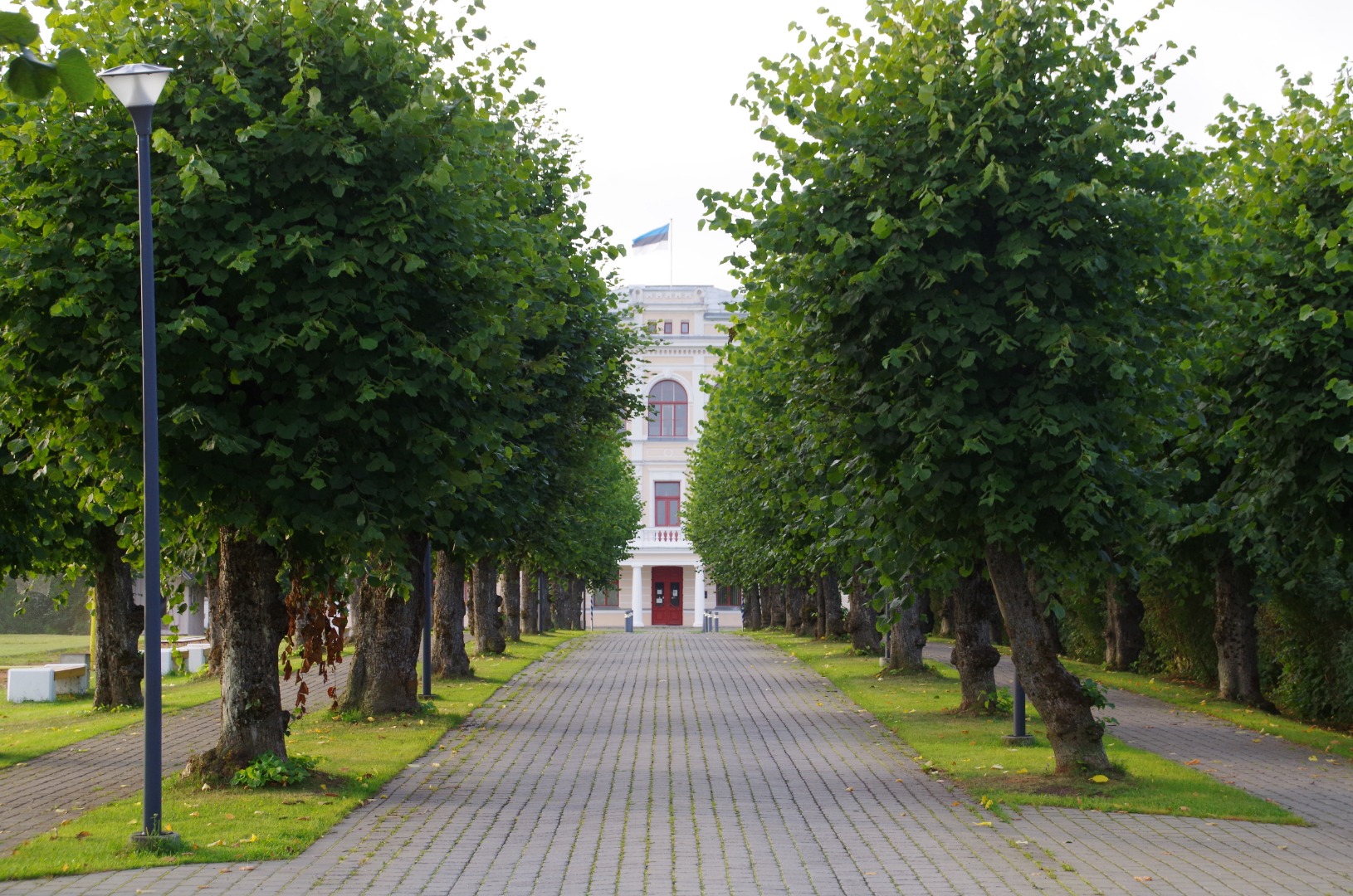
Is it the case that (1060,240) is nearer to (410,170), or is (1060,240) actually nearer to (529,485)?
(410,170)

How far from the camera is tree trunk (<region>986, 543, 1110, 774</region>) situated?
12.5 metres

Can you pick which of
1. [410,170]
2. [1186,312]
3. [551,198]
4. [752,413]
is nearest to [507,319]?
[410,170]

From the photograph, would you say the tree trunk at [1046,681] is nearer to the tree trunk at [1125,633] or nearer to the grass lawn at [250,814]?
the grass lawn at [250,814]

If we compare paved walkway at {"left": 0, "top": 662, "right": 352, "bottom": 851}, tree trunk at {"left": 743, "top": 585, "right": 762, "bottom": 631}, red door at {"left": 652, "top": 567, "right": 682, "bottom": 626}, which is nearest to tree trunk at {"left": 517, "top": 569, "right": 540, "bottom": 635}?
tree trunk at {"left": 743, "top": 585, "right": 762, "bottom": 631}

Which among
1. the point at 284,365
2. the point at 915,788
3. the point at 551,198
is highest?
the point at 551,198

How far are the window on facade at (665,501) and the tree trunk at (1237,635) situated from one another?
6293cm

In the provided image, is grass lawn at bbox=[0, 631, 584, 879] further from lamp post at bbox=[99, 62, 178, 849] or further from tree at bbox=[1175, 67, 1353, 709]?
tree at bbox=[1175, 67, 1353, 709]

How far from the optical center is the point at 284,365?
1078 cm

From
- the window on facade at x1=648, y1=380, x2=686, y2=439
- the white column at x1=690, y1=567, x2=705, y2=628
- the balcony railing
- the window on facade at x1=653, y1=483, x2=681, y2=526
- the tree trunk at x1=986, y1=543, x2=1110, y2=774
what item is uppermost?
the window on facade at x1=648, y1=380, x2=686, y2=439

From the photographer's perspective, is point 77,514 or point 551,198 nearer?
point 77,514

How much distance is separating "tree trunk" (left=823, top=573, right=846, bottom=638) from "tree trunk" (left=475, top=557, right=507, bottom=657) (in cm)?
1072

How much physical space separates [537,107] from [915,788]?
1633cm

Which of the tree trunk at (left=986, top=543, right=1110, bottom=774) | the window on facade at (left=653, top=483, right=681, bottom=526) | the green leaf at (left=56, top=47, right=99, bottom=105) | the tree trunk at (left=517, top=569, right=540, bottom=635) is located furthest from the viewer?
the window on facade at (left=653, top=483, right=681, bottom=526)

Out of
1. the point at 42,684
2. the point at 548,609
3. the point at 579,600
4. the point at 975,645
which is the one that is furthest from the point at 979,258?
the point at 579,600
